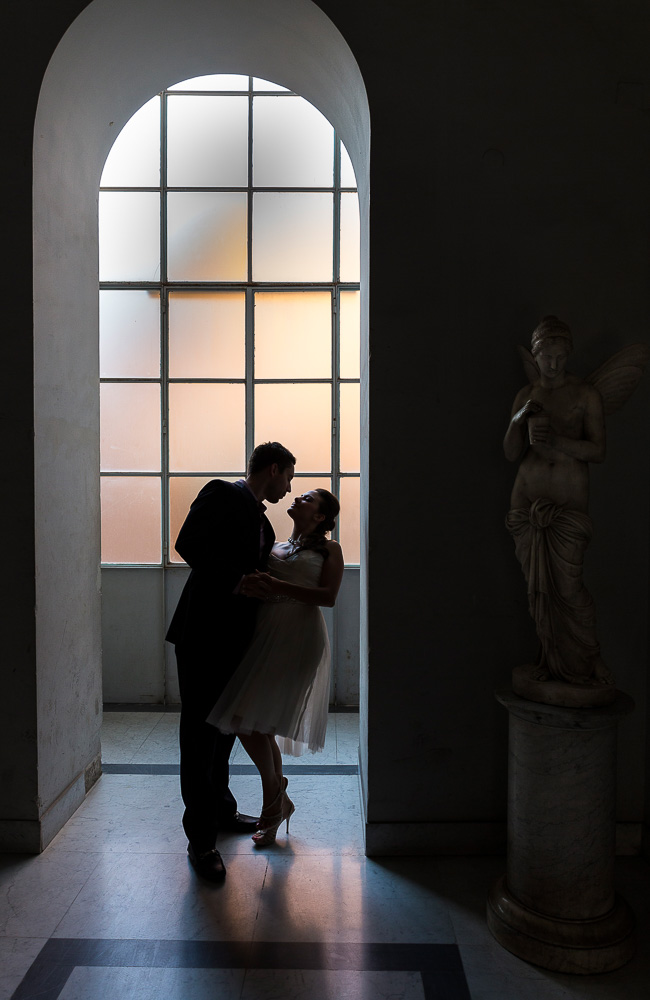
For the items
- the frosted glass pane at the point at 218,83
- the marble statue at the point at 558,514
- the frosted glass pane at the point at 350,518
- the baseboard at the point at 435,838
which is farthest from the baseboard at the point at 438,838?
the frosted glass pane at the point at 218,83

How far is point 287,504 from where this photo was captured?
5.36 m

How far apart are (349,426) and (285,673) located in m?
2.50

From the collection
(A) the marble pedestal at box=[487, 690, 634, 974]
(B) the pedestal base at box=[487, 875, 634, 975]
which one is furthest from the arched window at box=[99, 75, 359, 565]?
(B) the pedestal base at box=[487, 875, 634, 975]

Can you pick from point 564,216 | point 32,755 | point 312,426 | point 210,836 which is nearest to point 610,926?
point 210,836

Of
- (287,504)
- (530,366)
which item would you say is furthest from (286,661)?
(287,504)

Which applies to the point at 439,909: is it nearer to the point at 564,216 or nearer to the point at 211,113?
the point at 564,216

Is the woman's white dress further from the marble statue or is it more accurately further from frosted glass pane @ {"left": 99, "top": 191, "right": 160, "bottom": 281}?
frosted glass pane @ {"left": 99, "top": 191, "right": 160, "bottom": 281}

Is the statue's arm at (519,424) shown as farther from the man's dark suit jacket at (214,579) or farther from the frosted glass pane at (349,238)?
the frosted glass pane at (349,238)

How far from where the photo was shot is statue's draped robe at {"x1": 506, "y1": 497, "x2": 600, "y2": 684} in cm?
277

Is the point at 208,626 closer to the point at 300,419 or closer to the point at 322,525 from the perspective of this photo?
the point at 322,525

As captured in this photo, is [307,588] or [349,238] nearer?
[307,588]

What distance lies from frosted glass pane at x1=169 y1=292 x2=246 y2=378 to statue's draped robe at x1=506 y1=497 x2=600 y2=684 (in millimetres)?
3076

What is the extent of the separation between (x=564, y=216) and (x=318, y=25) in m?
1.31

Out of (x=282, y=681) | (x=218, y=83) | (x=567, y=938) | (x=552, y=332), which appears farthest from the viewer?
(x=218, y=83)
